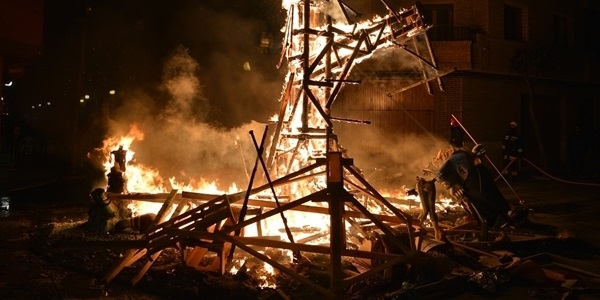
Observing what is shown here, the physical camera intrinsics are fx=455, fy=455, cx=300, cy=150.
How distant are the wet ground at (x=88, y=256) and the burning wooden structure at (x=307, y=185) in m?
0.46

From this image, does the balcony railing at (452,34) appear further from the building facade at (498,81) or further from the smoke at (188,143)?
the smoke at (188,143)

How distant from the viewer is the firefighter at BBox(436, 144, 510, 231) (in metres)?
7.19

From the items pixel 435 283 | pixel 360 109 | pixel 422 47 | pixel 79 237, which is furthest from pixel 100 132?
pixel 435 283

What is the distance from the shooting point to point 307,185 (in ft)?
27.2

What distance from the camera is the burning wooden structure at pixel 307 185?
5227 mm

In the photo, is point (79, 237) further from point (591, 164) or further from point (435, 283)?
point (591, 164)

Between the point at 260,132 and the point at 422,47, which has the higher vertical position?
the point at 422,47

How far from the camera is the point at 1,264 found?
21.2ft

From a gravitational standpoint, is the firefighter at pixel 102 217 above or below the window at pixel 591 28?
below

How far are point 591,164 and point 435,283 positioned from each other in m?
20.4

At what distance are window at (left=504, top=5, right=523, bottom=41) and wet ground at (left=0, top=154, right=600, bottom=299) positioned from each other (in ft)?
24.0

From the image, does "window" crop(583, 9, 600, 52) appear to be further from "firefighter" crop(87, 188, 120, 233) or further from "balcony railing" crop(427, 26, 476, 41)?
"firefighter" crop(87, 188, 120, 233)

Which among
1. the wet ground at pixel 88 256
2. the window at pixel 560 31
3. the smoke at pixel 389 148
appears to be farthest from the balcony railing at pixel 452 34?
the wet ground at pixel 88 256

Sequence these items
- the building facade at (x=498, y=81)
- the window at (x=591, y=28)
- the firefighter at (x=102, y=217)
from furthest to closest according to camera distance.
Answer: the window at (x=591, y=28), the building facade at (x=498, y=81), the firefighter at (x=102, y=217)
